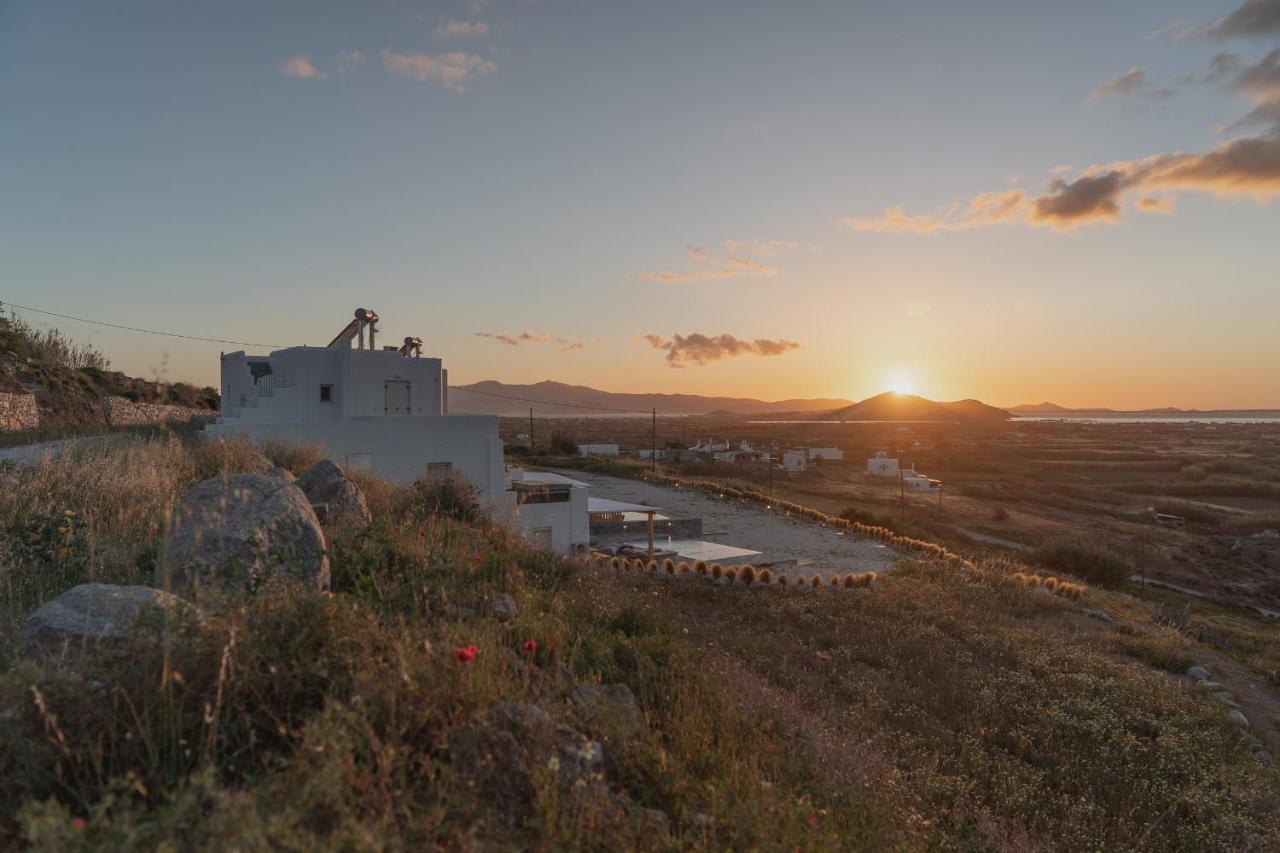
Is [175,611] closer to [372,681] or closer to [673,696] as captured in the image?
[372,681]

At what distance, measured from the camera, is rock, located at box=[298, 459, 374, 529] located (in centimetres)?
712

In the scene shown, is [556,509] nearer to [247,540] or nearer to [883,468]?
[247,540]

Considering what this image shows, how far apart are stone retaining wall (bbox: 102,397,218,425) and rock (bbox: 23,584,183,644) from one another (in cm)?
2295

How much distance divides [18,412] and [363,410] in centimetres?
1123

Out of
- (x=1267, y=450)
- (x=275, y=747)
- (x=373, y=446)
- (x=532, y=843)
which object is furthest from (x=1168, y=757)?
(x=1267, y=450)

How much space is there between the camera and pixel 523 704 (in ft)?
10.6

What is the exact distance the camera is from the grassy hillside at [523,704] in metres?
2.50

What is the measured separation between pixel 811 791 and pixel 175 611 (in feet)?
12.3

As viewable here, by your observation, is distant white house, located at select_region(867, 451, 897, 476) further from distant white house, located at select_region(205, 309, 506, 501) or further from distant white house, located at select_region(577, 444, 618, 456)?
distant white house, located at select_region(205, 309, 506, 501)

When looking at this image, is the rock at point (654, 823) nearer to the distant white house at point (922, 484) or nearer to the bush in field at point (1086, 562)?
the bush in field at point (1086, 562)

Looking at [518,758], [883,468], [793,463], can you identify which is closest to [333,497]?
[518,758]

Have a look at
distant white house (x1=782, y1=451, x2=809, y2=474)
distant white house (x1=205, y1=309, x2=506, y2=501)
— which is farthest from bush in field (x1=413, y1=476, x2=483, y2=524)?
distant white house (x1=782, y1=451, x2=809, y2=474)

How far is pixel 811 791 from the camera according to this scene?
4094mm

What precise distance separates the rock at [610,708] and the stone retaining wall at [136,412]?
24.1 m
